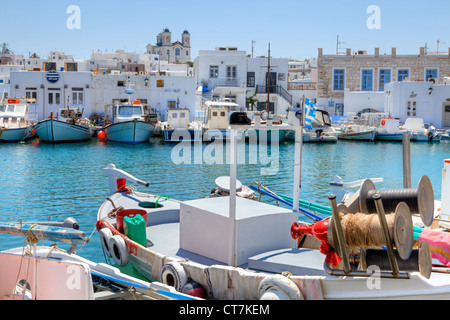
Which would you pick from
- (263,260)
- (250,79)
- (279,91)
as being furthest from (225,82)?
(263,260)

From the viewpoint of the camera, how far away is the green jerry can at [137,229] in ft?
29.6

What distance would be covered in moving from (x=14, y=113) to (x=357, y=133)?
85.3 feet

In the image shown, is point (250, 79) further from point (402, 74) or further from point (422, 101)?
point (422, 101)

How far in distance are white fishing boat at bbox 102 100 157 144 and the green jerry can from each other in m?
28.8

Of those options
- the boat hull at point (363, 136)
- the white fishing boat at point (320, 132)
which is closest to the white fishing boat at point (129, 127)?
the white fishing boat at point (320, 132)

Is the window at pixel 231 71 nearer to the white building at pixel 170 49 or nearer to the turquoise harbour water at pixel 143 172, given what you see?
the turquoise harbour water at pixel 143 172

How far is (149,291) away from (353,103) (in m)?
45.9

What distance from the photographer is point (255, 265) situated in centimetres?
704

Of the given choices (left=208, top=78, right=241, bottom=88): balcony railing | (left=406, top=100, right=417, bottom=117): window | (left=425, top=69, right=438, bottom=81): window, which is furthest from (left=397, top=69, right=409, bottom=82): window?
(left=208, top=78, right=241, bottom=88): balcony railing

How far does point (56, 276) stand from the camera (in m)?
6.37

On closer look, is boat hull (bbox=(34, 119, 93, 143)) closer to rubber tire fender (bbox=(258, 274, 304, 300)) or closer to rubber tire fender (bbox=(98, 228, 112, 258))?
rubber tire fender (bbox=(98, 228, 112, 258))

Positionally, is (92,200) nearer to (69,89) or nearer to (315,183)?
(315,183)

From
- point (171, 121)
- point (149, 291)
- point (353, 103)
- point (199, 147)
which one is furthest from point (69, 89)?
point (149, 291)

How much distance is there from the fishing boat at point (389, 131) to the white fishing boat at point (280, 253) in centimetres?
3440
